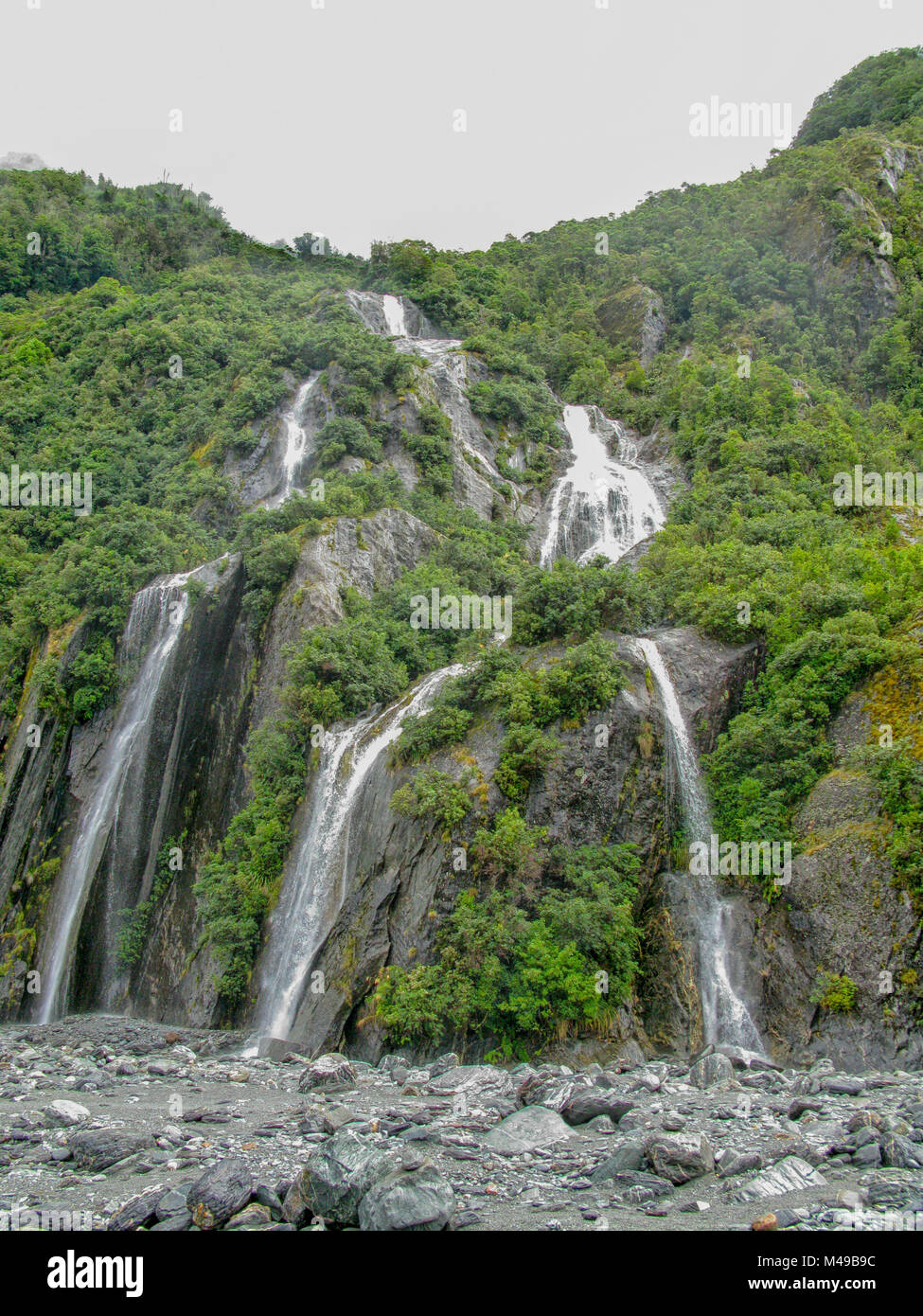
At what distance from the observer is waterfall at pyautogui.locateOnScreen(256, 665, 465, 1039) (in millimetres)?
19609

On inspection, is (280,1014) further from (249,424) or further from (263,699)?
(249,424)

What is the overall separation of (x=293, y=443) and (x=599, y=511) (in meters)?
14.5

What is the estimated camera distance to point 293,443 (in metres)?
38.1

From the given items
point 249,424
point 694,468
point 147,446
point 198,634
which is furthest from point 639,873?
point 147,446

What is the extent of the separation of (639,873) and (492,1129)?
8145mm

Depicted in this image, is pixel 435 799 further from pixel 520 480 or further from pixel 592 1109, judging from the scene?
pixel 520 480

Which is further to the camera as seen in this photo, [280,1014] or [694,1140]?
[280,1014]

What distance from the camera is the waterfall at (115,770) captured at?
25.8 meters

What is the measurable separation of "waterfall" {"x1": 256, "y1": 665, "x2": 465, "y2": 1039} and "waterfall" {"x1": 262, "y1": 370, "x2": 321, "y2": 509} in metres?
15.3

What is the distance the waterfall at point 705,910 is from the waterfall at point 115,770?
1671 centimetres

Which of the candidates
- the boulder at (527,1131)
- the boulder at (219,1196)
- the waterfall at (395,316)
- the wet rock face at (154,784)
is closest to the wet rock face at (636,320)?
the waterfall at (395,316)

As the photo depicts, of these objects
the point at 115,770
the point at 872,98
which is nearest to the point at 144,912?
the point at 115,770

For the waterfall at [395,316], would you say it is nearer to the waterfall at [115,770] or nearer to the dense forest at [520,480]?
the dense forest at [520,480]
